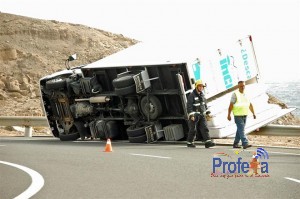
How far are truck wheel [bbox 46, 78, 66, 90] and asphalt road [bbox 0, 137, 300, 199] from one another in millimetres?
4262

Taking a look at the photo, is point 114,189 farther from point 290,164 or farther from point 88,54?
point 88,54

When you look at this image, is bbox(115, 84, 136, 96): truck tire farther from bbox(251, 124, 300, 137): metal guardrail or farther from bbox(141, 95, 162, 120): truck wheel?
bbox(251, 124, 300, 137): metal guardrail

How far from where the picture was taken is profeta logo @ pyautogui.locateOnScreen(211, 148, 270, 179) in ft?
33.1

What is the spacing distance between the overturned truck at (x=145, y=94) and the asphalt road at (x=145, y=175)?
93.5 inches

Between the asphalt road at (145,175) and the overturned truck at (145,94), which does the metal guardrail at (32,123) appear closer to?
the overturned truck at (145,94)

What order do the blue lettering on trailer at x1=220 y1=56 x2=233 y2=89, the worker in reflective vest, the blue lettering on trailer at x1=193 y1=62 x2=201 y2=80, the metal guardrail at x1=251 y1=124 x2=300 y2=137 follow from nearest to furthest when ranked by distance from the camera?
Answer: the worker in reflective vest → the blue lettering on trailer at x1=193 y1=62 x2=201 y2=80 → the metal guardrail at x1=251 y1=124 x2=300 y2=137 → the blue lettering on trailer at x1=220 y1=56 x2=233 y2=89

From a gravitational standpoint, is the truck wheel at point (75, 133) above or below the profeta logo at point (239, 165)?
above

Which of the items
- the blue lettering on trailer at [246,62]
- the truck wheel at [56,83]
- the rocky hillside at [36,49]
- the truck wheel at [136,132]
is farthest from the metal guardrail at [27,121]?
the rocky hillside at [36,49]

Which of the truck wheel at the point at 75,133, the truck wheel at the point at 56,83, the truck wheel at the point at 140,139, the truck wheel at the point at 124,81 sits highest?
the truck wheel at the point at 56,83

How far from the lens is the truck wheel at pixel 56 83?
19.0 meters

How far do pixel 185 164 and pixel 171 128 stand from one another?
18.8 ft

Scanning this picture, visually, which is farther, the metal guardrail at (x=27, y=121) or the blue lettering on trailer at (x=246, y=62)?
the metal guardrail at (x=27, y=121)

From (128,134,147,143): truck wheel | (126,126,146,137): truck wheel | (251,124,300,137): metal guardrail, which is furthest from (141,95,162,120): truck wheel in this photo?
(251,124,300,137): metal guardrail

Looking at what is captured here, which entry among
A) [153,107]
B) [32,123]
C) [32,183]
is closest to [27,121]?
[32,123]
